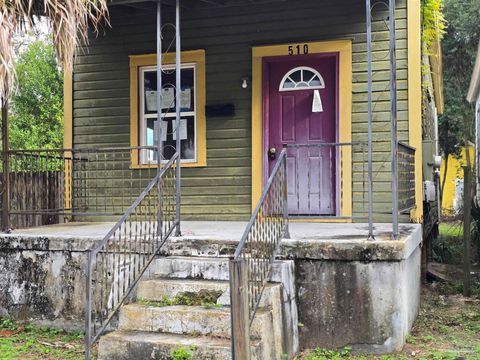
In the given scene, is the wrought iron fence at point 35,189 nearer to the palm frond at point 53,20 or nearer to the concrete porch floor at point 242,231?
the concrete porch floor at point 242,231

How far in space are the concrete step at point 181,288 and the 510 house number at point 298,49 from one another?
3778mm

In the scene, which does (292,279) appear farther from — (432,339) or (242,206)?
(242,206)

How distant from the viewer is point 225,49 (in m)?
7.98

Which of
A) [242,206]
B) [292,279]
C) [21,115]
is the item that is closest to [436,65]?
[242,206]

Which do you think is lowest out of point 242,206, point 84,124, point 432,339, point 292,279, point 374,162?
point 432,339

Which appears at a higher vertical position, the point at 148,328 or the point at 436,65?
the point at 436,65

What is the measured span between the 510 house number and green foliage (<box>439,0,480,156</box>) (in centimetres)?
1575

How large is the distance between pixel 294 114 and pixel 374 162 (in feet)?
4.20

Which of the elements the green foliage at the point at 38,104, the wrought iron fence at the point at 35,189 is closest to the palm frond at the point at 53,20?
the wrought iron fence at the point at 35,189

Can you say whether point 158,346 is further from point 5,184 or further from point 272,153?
point 272,153

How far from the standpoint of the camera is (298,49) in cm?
759

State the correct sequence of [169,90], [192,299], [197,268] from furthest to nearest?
[169,90]
[197,268]
[192,299]

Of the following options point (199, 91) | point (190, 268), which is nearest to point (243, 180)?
point (199, 91)

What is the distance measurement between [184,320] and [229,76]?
4.26 m
